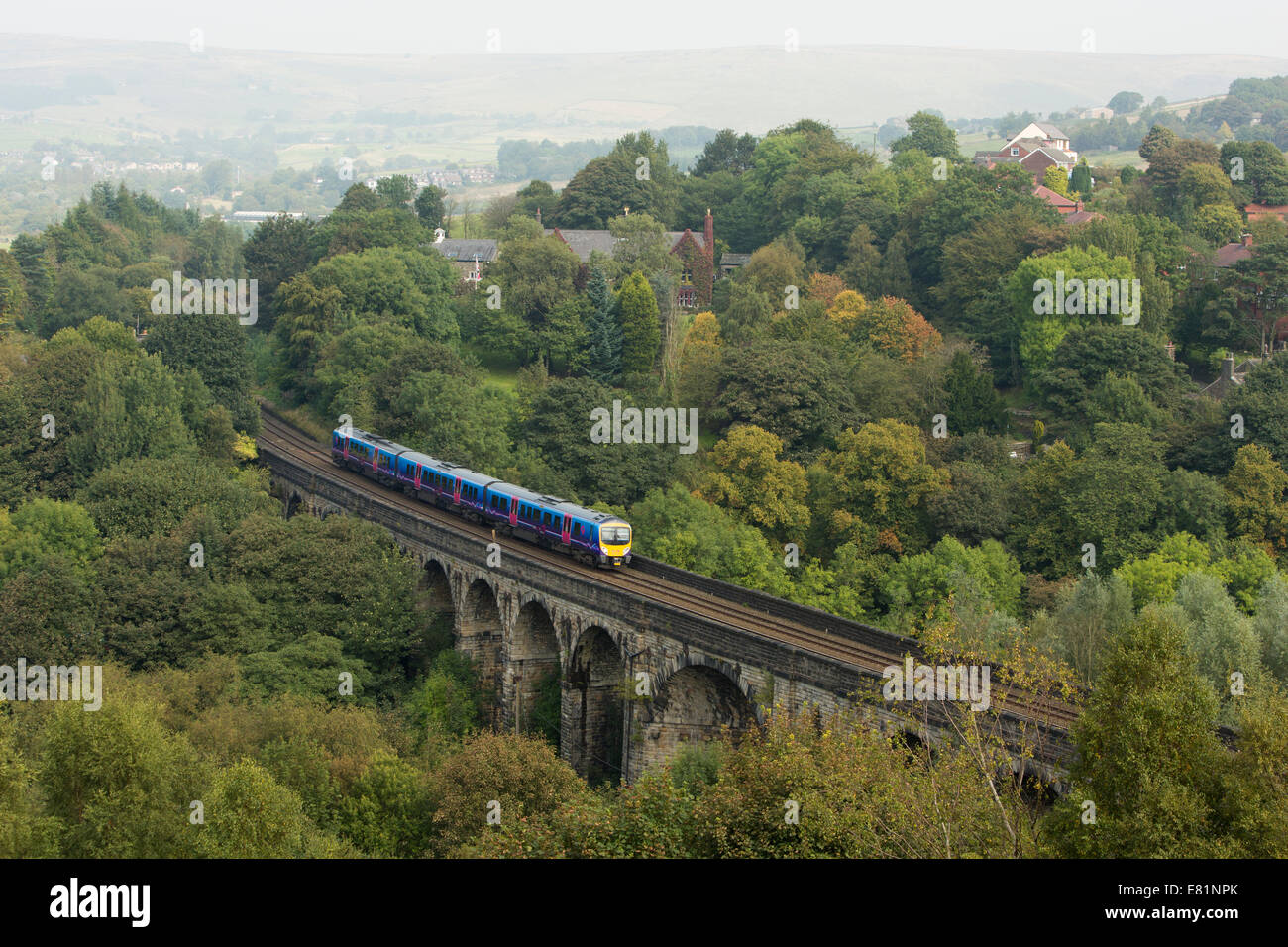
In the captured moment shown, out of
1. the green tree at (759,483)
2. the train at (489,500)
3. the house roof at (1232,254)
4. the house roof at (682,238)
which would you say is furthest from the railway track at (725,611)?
the house roof at (1232,254)

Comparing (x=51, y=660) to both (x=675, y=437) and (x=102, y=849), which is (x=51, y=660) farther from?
(x=675, y=437)

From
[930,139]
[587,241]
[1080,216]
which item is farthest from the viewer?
[930,139]

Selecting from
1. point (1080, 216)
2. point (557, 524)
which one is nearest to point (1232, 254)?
point (1080, 216)

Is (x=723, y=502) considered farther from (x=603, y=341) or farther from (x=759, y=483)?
(x=603, y=341)

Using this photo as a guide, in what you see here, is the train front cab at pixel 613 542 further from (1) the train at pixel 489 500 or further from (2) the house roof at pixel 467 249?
(2) the house roof at pixel 467 249

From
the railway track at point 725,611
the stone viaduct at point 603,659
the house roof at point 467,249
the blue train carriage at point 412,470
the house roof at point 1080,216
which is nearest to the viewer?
the railway track at point 725,611
